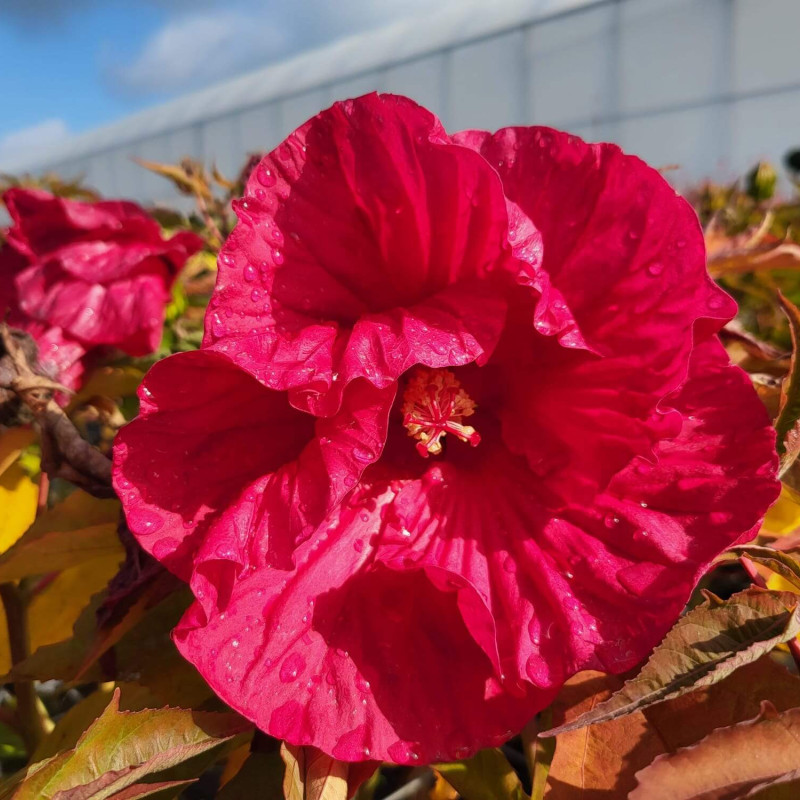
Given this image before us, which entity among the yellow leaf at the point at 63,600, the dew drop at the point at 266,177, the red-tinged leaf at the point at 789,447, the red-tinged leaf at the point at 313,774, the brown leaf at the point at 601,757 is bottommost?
the yellow leaf at the point at 63,600

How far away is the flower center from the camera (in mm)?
449

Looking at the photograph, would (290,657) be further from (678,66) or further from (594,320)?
(678,66)

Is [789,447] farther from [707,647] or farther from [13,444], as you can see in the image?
[13,444]

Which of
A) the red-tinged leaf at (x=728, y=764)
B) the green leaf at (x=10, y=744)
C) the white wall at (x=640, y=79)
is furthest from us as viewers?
the white wall at (x=640, y=79)

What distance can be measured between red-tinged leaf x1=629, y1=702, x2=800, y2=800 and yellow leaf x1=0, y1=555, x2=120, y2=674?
0.47 m

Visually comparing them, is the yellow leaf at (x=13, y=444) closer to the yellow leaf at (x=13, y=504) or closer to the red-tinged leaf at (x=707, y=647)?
the yellow leaf at (x=13, y=504)

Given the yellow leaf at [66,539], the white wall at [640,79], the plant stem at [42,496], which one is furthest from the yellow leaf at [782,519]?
the white wall at [640,79]

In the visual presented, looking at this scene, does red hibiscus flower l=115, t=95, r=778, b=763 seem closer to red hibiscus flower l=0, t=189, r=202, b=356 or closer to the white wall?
red hibiscus flower l=0, t=189, r=202, b=356

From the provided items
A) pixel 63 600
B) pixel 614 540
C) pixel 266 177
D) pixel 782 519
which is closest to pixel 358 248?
pixel 266 177

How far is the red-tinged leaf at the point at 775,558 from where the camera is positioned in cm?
37

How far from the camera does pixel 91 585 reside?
2.08 ft

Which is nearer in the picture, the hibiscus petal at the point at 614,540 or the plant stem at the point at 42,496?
the hibiscus petal at the point at 614,540

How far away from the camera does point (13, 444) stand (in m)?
0.57

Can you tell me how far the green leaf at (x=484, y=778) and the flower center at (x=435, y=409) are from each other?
168mm
